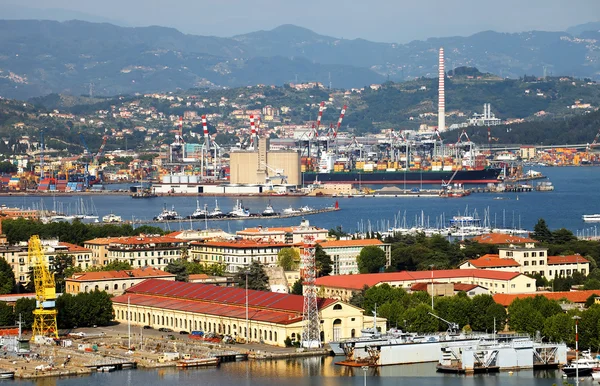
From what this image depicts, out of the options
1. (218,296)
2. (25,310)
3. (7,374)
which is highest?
(218,296)

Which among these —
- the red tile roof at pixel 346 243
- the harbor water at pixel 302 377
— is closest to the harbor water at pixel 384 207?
the red tile roof at pixel 346 243

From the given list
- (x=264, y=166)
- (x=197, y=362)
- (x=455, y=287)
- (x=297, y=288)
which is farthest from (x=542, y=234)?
(x=264, y=166)

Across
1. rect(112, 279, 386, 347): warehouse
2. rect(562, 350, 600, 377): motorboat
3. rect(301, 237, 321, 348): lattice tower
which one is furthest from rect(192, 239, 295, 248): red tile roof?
rect(562, 350, 600, 377): motorboat

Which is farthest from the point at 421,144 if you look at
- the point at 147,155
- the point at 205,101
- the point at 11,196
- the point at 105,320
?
the point at 105,320

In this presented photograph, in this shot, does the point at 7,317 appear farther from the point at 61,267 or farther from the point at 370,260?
the point at 370,260

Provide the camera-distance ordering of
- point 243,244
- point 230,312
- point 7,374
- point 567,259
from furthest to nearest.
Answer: point 243,244
point 567,259
point 230,312
point 7,374

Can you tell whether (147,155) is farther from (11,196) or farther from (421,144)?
(11,196)

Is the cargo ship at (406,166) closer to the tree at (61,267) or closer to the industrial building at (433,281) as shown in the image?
the tree at (61,267)
